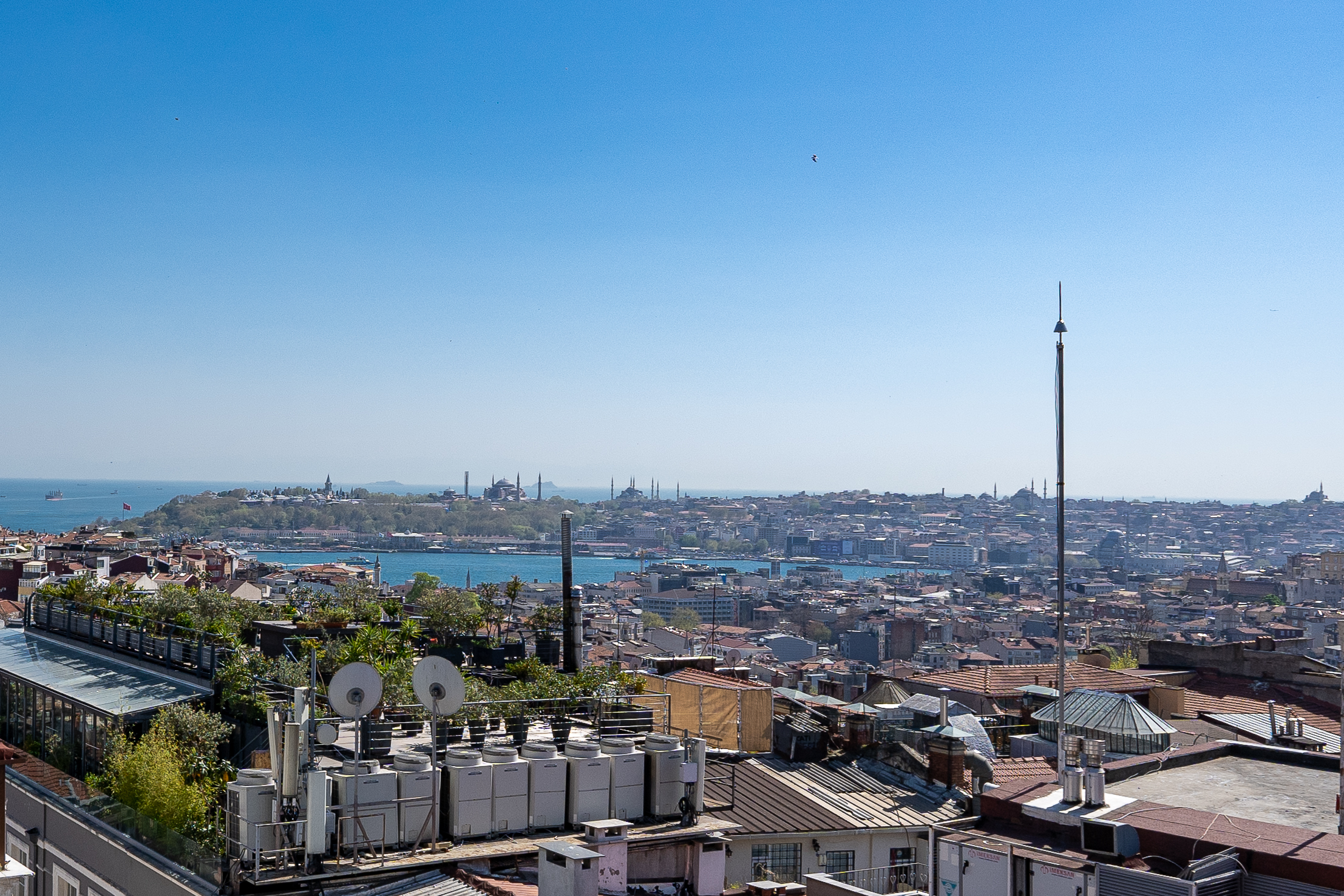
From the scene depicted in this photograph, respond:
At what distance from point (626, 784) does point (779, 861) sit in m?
2.25

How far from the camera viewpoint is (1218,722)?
16.2m

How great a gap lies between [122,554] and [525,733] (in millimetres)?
50495

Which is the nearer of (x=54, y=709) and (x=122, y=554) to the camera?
(x=54, y=709)

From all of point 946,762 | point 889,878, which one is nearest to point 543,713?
point 889,878

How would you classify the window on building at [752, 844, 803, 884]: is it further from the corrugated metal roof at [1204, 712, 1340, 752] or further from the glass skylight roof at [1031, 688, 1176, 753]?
the corrugated metal roof at [1204, 712, 1340, 752]

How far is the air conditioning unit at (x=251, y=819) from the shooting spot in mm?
6953

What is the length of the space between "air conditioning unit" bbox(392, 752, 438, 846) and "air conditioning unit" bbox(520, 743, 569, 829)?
63 centimetres

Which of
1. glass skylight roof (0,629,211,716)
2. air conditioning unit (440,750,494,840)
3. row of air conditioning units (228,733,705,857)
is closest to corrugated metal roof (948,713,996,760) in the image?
row of air conditioning units (228,733,705,857)

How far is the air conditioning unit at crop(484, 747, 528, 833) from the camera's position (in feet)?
24.8

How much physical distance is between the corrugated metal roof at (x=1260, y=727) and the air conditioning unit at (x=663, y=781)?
8.60 m

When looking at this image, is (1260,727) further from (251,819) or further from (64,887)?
(64,887)

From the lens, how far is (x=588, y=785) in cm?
784

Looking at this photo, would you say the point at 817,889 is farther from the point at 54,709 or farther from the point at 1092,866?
the point at 54,709

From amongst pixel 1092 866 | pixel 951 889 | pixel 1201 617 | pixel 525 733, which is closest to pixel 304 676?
pixel 525 733
